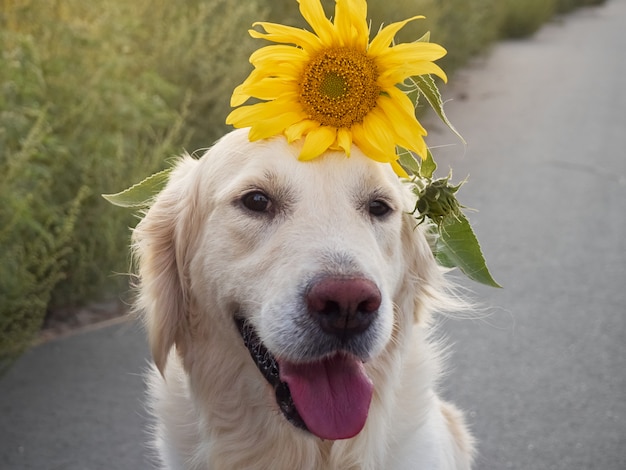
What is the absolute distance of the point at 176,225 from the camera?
315cm

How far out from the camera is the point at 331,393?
273 cm

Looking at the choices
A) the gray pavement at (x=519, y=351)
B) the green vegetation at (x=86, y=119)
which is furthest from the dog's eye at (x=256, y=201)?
the green vegetation at (x=86, y=119)

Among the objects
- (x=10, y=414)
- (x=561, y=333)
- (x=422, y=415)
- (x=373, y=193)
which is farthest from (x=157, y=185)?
(x=561, y=333)

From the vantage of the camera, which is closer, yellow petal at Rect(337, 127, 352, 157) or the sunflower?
the sunflower

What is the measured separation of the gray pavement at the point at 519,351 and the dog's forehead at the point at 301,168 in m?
1.58

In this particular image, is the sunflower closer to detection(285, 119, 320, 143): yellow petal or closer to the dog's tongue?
detection(285, 119, 320, 143): yellow petal

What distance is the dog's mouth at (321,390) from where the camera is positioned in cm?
268

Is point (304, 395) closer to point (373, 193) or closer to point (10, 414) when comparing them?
point (373, 193)

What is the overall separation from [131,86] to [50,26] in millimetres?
697

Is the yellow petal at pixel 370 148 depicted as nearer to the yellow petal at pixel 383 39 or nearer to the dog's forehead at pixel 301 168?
the dog's forehead at pixel 301 168

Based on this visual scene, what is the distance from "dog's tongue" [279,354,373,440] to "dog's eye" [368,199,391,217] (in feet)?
1.61

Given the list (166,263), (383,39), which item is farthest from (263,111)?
(166,263)

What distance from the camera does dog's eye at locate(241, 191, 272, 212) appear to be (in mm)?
2799

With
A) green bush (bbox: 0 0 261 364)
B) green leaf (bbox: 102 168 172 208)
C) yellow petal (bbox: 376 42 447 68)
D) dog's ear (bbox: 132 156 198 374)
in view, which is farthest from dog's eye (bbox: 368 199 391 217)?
green bush (bbox: 0 0 261 364)
